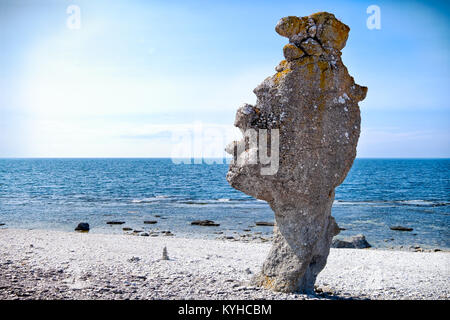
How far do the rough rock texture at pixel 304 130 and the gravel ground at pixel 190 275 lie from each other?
5.10 feet

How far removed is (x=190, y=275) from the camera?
33.6 feet

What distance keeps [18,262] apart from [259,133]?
24.5ft

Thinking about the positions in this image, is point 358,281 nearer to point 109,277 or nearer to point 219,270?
point 219,270

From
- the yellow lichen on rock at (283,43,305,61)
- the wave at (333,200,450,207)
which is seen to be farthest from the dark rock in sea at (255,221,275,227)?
the yellow lichen on rock at (283,43,305,61)

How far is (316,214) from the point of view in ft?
28.2

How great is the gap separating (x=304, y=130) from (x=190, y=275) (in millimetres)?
4883

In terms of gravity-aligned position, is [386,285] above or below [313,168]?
below

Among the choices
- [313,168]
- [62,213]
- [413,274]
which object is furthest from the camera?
[62,213]

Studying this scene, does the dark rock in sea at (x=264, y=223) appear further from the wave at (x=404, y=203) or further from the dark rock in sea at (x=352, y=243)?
the wave at (x=404, y=203)

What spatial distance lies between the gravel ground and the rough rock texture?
5.10ft

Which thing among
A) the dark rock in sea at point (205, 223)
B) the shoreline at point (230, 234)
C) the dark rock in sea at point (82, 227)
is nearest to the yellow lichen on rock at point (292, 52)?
the shoreline at point (230, 234)

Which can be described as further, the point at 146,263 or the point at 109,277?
the point at 146,263
